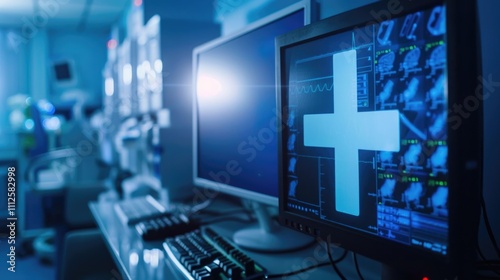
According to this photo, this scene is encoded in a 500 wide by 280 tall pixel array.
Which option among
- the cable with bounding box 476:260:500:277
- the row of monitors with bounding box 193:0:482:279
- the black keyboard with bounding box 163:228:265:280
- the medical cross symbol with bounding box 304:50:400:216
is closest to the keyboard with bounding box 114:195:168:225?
the black keyboard with bounding box 163:228:265:280

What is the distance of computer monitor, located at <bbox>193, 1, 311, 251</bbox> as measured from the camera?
94 cm

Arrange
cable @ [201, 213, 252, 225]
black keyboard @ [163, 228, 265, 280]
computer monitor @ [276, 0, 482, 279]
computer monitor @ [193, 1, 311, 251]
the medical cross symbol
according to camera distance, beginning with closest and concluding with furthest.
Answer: computer monitor @ [276, 0, 482, 279] → the medical cross symbol → black keyboard @ [163, 228, 265, 280] → computer monitor @ [193, 1, 311, 251] → cable @ [201, 213, 252, 225]

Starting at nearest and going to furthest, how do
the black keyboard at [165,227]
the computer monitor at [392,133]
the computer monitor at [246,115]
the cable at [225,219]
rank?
the computer monitor at [392,133] < the computer monitor at [246,115] < the black keyboard at [165,227] < the cable at [225,219]

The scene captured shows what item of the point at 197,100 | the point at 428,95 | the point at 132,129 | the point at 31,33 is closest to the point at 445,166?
the point at 428,95

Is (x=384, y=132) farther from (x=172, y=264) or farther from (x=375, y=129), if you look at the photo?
(x=172, y=264)

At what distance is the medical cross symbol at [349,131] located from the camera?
551 mm

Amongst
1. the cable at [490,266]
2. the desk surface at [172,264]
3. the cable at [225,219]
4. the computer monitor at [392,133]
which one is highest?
the computer monitor at [392,133]

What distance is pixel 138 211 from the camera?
4.38 feet

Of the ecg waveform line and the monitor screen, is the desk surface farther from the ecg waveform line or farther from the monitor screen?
the ecg waveform line

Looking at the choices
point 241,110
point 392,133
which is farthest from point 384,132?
point 241,110

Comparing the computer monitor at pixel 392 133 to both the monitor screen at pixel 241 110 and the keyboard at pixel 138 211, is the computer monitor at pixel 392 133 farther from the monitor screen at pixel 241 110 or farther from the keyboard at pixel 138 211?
the keyboard at pixel 138 211

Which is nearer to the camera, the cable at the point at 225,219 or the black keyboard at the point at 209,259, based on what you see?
the black keyboard at the point at 209,259

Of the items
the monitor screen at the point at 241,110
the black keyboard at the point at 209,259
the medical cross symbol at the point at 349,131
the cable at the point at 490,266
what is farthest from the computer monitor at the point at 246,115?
the cable at the point at 490,266

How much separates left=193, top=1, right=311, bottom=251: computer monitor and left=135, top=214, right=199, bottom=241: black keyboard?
0.46 ft
